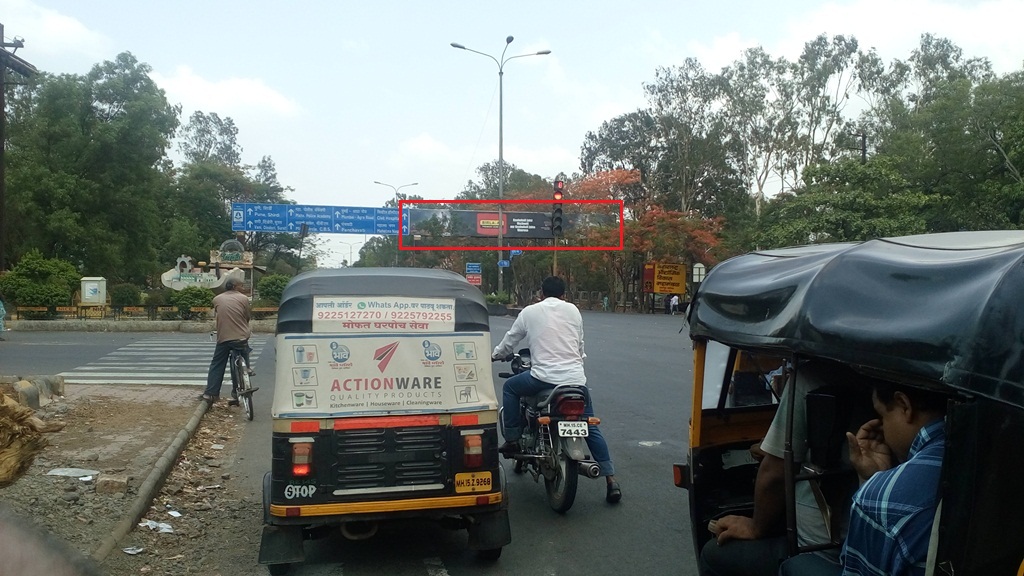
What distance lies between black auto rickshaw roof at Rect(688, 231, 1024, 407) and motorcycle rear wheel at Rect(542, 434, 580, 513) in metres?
2.56

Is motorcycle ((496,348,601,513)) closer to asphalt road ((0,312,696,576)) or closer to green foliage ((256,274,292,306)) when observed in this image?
asphalt road ((0,312,696,576))

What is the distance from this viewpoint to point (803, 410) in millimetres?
3305

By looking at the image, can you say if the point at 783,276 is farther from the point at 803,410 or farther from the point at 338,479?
the point at 338,479

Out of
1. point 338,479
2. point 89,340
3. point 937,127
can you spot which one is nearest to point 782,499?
point 338,479

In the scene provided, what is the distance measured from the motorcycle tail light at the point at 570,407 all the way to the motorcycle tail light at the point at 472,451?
3.89 feet

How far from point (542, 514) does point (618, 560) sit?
3.72 feet

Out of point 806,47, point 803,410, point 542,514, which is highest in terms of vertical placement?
point 806,47

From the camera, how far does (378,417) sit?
16.3 feet

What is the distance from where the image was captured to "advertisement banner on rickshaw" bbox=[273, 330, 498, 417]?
493cm

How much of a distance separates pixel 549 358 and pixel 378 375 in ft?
5.92

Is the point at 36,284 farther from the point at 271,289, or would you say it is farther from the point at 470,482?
the point at 470,482

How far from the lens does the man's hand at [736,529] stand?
11.8ft

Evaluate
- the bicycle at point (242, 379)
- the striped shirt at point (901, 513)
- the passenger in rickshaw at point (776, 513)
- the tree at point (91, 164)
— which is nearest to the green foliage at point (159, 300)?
the tree at point (91, 164)

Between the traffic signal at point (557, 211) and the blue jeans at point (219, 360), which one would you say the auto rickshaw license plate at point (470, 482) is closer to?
the blue jeans at point (219, 360)
